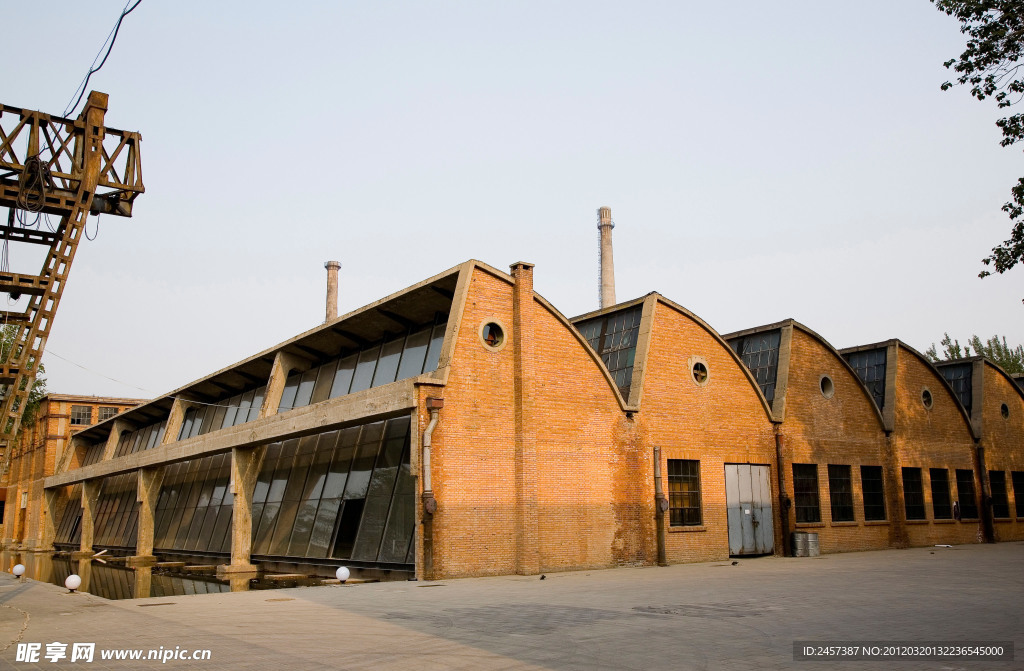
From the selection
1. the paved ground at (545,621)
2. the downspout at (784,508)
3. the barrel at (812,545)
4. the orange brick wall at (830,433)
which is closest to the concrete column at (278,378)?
the paved ground at (545,621)

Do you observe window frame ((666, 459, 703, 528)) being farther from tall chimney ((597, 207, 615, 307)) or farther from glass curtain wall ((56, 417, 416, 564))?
tall chimney ((597, 207, 615, 307))

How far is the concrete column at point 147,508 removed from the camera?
34688 millimetres

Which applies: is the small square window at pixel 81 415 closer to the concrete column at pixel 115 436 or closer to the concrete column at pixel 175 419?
the concrete column at pixel 115 436

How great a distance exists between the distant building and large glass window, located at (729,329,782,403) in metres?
45.7

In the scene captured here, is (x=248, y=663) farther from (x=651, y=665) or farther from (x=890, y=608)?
(x=890, y=608)

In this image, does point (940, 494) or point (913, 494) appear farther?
point (940, 494)

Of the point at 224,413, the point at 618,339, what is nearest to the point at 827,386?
the point at 618,339

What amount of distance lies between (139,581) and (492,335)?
42.6ft

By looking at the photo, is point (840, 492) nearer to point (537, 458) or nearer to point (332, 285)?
point (537, 458)

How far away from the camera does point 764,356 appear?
95.9ft

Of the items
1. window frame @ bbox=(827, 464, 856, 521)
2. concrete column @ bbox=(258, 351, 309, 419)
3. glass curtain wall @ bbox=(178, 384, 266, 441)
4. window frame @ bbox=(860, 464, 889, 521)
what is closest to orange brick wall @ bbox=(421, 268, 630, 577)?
window frame @ bbox=(827, 464, 856, 521)

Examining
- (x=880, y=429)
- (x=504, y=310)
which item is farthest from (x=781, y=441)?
(x=504, y=310)

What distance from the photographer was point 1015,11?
52.5 ft

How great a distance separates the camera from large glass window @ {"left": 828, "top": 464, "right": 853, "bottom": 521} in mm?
27909
